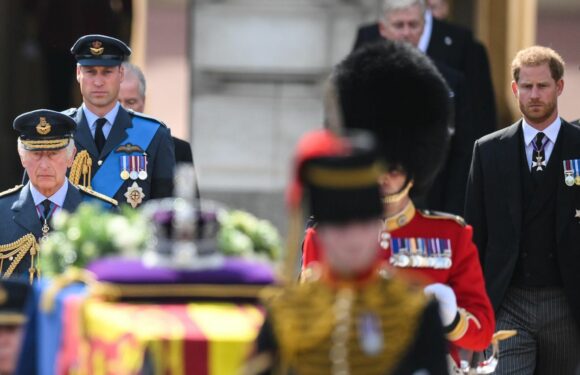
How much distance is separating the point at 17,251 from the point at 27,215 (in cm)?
18

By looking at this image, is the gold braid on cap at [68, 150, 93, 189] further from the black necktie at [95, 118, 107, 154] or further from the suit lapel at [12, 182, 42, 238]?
the suit lapel at [12, 182, 42, 238]

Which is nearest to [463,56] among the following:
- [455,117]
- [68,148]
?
[455,117]

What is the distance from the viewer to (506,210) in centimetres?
807

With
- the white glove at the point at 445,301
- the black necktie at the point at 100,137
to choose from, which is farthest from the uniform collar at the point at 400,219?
the black necktie at the point at 100,137

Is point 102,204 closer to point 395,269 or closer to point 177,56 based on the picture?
point 395,269

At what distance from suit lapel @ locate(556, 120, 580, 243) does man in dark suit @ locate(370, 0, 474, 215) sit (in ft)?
4.12

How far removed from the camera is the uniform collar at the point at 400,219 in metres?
6.23

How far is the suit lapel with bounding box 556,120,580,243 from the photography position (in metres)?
7.99

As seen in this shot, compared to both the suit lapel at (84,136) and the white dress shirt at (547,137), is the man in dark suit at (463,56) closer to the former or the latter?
the white dress shirt at (547,137)

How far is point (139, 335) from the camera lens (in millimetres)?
4586

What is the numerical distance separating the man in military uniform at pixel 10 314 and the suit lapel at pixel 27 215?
1.97m

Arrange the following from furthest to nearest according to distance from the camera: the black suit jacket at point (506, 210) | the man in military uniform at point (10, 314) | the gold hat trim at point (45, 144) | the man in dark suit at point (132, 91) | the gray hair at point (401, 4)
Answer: the man in dark suit at point (132, 91), the gray hair at point (401, 4), the black suit jacket at point (506, 210), the gold hat trim at point (45, 144), the man in military uniform at point (10, 314)

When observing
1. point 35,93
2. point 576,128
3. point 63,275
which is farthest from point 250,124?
point 63,275

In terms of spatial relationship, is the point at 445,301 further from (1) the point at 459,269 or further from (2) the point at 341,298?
(2) the point at 341,298
